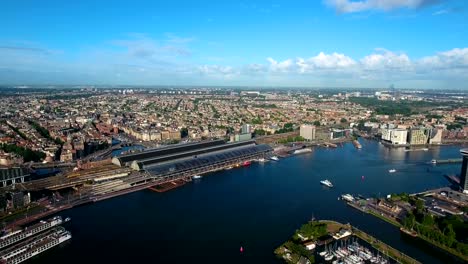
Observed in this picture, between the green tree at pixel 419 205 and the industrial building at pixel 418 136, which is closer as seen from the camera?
the green tree at pixel 419 205

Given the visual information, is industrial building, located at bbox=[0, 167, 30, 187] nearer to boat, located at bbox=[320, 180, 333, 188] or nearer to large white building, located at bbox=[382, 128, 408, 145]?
boat, located at bbox=[320, 180, 333, 188]

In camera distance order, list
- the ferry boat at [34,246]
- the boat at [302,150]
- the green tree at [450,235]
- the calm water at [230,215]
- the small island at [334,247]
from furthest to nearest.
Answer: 1. the boat at [302,150]
2. the green tree at [450,235]
3. the calm water at [230,215]
4. the small island at [334,247]
5. the ferry boat at [34,246]

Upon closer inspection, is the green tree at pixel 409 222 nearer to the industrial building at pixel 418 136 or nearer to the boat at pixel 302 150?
the boat at pixel 302 150

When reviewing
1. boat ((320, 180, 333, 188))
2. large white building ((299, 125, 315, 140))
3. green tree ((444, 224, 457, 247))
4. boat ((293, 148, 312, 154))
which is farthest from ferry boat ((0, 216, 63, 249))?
large white building ((299, 125, 315, 140))

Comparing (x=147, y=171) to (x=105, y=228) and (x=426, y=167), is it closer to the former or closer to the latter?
(x=105, y=228)

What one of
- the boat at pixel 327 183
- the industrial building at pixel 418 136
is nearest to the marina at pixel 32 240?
the boat at pixel 327 183

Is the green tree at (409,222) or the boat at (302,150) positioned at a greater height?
the green tree at (409,222)

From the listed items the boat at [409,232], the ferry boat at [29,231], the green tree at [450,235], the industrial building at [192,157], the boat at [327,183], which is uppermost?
the industrial building at [192,157]
